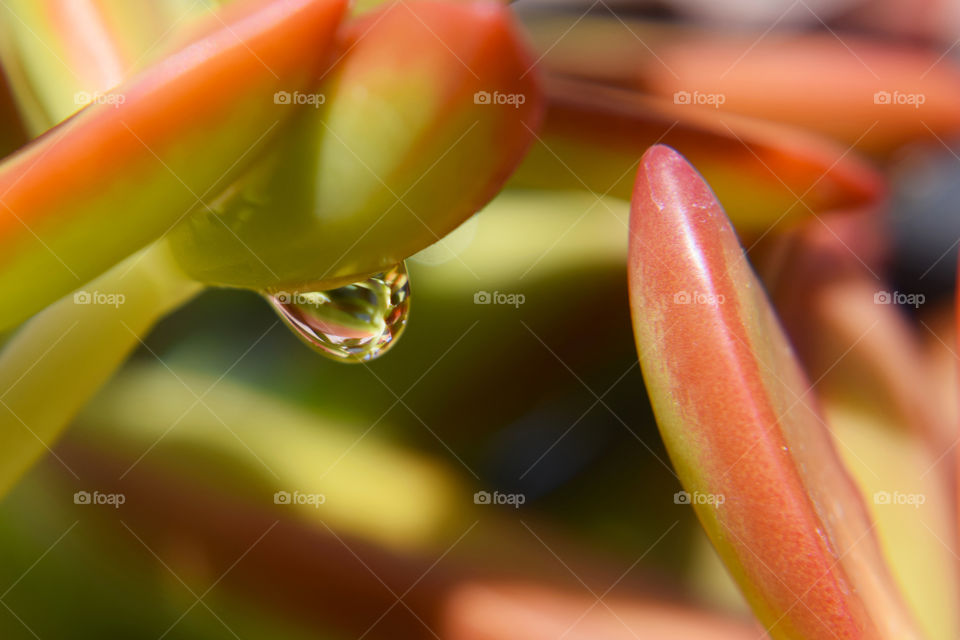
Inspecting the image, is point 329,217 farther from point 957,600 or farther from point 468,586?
point 957,600

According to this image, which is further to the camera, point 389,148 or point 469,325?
point 469,325

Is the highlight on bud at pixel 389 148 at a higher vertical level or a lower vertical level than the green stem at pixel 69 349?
higher

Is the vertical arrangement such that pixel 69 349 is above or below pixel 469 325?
below

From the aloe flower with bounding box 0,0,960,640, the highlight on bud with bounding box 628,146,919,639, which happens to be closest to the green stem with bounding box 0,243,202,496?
the aloe flower with bounding box 0,0,960,640

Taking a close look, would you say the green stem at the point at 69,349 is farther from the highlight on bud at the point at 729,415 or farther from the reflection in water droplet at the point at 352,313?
the highlight on bud at the point at 729,415

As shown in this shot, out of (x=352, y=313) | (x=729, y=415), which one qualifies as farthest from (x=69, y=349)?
(x=729, y=415)

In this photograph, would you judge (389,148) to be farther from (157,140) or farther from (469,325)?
(469,325)

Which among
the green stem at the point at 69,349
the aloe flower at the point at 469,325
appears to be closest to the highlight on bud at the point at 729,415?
the aloe flower at the point at 469,325
